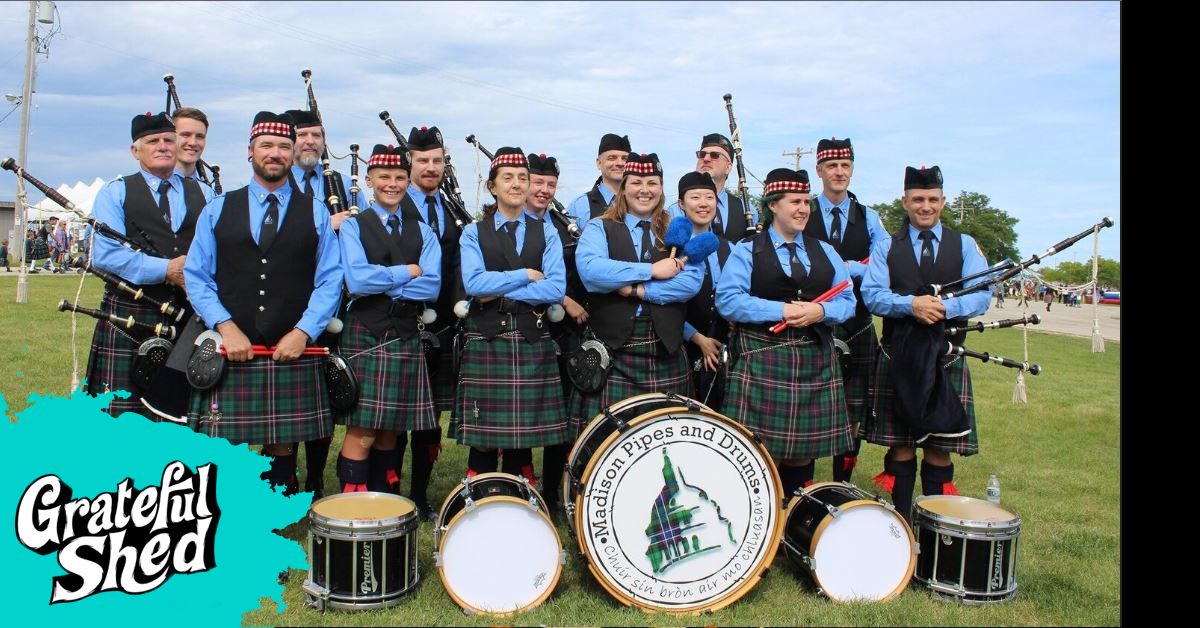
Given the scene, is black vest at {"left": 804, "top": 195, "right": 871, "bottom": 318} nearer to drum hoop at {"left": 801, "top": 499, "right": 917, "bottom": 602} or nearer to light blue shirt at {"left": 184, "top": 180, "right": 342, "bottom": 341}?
drum hoop at {"left": 801, "top": 499, "right": 917, "bottom": 602}

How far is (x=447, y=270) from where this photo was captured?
489 cm

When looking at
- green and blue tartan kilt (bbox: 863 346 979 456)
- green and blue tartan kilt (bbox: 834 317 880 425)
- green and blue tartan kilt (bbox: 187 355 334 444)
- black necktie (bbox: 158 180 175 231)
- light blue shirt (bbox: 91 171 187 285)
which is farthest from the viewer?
green and blue tartan kilt (bbox: 834 317 880 425)

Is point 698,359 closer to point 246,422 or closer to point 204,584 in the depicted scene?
point 246,422

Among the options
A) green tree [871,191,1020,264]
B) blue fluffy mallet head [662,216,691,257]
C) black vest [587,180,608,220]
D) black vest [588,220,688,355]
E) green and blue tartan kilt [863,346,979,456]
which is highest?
green tree [871,191,1020,264]

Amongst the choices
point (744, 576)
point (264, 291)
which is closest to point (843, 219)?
point (744, 576)

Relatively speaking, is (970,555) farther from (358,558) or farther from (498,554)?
(358,558)

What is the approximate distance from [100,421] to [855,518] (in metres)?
3.12

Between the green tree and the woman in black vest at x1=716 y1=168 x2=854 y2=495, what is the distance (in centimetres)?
4306

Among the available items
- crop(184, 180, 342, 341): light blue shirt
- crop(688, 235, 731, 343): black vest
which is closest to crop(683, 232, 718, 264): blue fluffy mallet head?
crop(688, 235, 731, 343): black vest

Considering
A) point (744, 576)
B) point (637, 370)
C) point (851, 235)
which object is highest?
point (851, 235)

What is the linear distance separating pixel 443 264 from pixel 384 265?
63cm

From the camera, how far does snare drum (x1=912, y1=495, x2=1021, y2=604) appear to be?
373 cm
